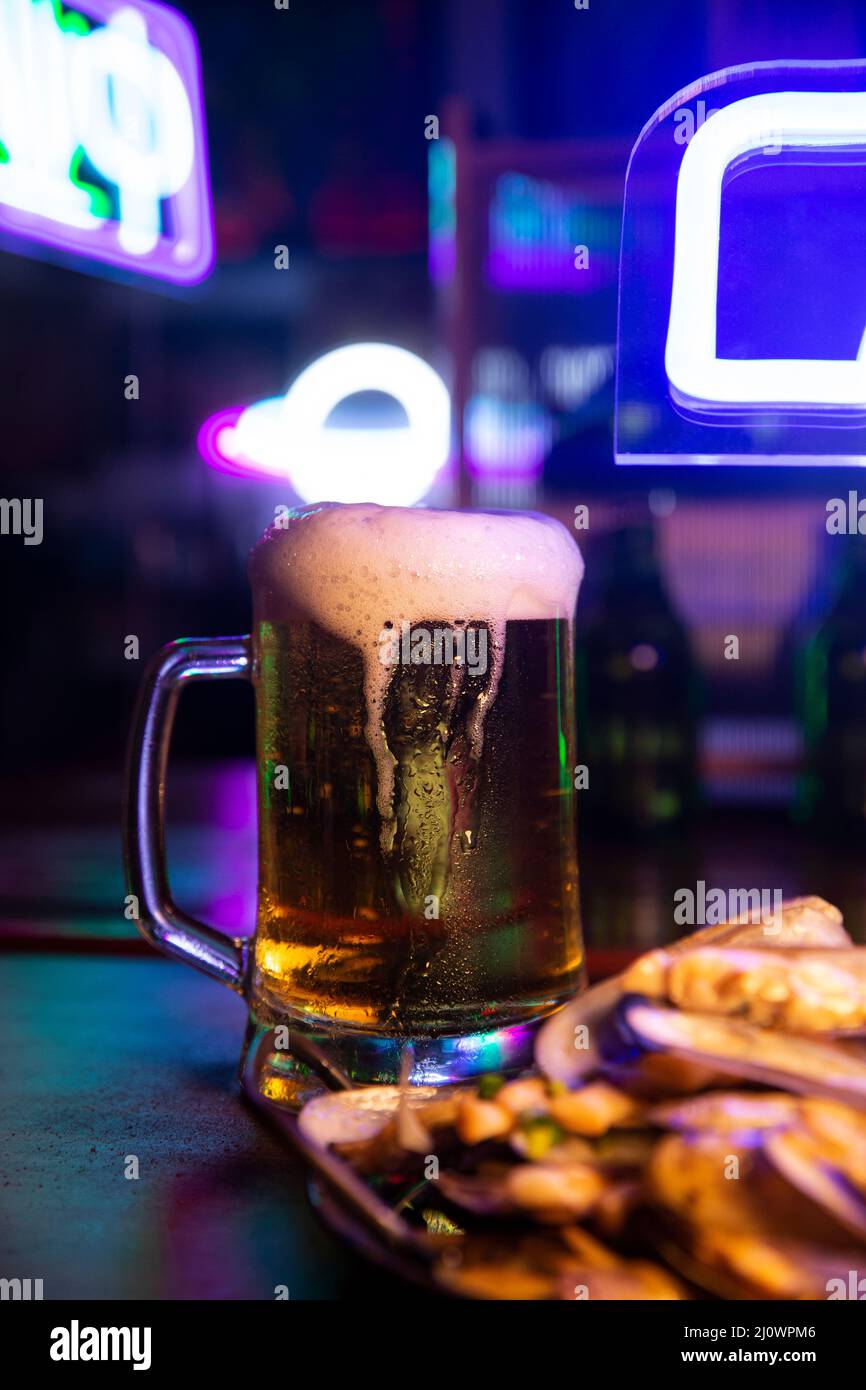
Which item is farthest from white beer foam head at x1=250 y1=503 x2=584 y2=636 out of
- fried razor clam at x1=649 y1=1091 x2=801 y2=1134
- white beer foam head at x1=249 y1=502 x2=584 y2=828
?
fried razor clam at x1=649 y1=1091 x2=801 y2=1134

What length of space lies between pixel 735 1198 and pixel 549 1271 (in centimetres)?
7

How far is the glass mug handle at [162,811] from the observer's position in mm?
728

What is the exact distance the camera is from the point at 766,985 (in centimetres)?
52

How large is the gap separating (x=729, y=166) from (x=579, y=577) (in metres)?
0.32

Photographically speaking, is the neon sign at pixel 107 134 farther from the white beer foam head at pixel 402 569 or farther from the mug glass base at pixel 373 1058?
the mug glass base at pixel 373 1058

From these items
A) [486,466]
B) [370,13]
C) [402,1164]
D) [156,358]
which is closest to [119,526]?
[156,358]

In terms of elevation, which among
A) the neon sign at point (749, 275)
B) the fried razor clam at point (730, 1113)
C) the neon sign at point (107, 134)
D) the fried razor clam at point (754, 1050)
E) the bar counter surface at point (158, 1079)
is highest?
the neon sign at point (107, 134)

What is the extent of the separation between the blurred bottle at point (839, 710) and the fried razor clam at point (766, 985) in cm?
102

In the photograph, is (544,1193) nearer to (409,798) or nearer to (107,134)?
(409,798)

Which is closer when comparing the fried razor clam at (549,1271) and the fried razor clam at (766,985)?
the fried razor clam at (549,1271)

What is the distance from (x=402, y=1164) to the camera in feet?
1.62

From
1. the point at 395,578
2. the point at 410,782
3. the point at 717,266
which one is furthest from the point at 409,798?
the point at 717,266

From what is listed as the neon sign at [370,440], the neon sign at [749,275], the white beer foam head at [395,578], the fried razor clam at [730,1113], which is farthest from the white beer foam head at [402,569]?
the neon sign at [370,440]
